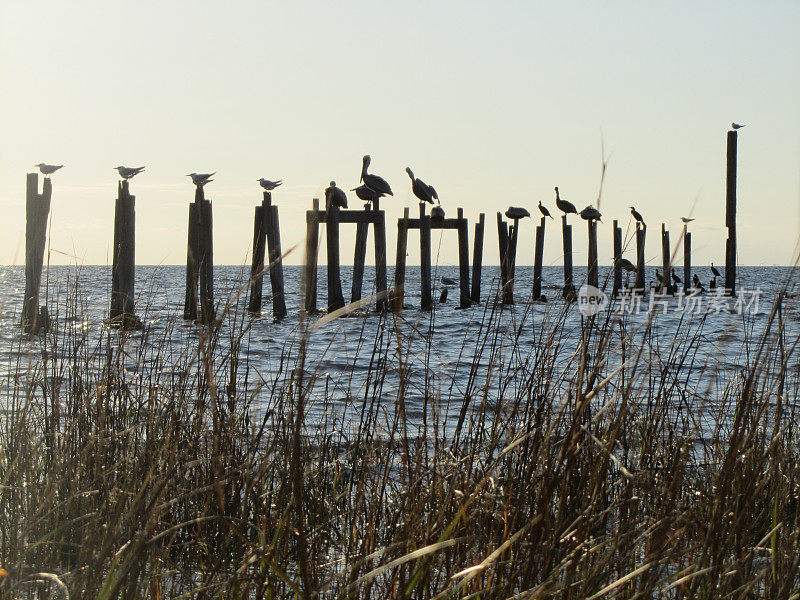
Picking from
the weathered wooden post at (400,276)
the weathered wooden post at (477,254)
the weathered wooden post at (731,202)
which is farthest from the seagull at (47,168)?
the weathered wooden post at (731,202)

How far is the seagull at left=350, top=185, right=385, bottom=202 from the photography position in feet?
44.8

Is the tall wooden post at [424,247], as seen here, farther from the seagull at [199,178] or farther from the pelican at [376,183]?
the seagull at [199,178]

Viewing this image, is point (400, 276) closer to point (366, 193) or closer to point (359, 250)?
point (359, 250)

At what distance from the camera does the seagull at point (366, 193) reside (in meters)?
13.7

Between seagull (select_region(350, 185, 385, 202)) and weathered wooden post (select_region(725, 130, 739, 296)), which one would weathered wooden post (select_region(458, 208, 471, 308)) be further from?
weathered wooden post (select_region(725, 130, 739, 296))

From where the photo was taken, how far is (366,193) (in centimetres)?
1374

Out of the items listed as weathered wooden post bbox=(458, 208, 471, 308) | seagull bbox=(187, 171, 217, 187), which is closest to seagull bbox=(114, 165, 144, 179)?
seagull bbox=(187, 171, 217, 187)

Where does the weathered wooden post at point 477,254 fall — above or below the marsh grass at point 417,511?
above

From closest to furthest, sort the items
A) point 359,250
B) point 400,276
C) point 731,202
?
point 400,276 → point 359,250 → point 731,202

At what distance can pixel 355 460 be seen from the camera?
2930 mm

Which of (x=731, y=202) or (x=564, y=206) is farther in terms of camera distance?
(x=564, y=206)

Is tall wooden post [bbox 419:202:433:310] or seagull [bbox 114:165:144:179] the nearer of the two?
seagull [bbox 114:165:144:179]

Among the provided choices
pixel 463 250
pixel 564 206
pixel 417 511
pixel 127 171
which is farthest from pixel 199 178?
pixel 417 511

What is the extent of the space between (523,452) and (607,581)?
0.52m
